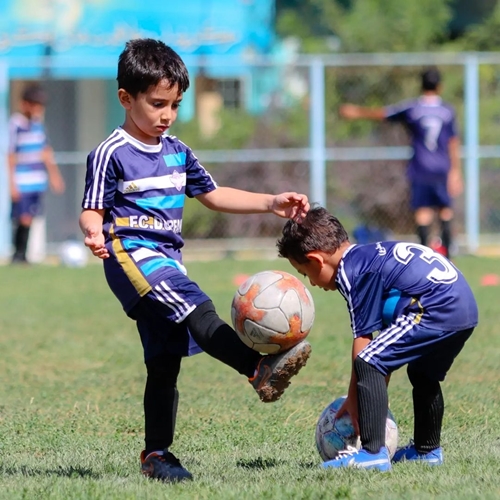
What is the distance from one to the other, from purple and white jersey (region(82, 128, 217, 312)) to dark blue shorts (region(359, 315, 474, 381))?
906 mm

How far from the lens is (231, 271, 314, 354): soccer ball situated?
14.6 feet

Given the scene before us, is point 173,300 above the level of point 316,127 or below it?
below

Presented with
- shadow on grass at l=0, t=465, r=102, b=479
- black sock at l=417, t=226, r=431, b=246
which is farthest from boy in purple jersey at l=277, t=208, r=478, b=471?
black sock at l=417, t=226, r=431, b=246

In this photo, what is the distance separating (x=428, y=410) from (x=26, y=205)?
443 inches

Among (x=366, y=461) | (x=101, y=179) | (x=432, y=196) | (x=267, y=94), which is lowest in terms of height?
(x=366, y=461)

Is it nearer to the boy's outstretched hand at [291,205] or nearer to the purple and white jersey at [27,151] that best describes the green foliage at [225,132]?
the purple and white jersey at [27,151]

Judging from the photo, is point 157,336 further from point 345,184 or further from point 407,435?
point 345,184

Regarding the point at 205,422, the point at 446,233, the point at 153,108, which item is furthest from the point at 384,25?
the point at 153,108

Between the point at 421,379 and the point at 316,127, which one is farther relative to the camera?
the point at 316,127

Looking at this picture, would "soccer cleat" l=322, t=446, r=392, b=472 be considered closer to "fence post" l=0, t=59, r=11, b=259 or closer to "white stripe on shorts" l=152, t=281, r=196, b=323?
"white stripe on shorts" l=152, t=281, r=196, b=323

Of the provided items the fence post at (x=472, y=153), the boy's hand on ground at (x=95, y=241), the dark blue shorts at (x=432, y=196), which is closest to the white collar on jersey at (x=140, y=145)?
the boy's hand on ground at (x=95, y=241)

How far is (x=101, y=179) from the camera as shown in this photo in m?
4.64

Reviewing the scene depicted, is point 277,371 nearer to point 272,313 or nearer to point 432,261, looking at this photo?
point 272,313

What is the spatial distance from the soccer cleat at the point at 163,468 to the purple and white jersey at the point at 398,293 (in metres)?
0.93
